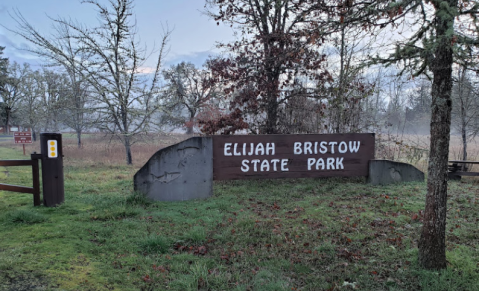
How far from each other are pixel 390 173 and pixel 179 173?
6.16 m

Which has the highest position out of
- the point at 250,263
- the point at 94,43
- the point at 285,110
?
the point at 94,43

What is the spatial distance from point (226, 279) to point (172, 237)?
1531 mm

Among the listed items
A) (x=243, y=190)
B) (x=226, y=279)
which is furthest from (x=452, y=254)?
(x=243, y=190)

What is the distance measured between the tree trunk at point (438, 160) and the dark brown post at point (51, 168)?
6466 millimetres

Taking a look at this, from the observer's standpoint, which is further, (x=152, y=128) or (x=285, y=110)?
(x=152, y=128)

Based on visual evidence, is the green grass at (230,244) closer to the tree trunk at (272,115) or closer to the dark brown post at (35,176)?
the dark brown post at (35,176)

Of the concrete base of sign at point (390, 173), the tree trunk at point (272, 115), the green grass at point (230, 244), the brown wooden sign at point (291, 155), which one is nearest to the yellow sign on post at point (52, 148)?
the green grass at point (230, 244)

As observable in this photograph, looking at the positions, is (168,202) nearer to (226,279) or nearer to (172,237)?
(172,237)

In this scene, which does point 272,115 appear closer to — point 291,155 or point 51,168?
point 291,155

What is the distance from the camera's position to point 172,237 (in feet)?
15.2

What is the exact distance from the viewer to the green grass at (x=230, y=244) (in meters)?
3.33

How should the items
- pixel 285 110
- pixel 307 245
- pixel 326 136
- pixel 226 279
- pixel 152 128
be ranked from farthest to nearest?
pixel 152 128, pixel 285 110, pixel 326 136, pixel 307 245, pixel 226 279

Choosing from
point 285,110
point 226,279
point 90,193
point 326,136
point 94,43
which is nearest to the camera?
point 226,279

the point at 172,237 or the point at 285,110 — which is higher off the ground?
the point at 285,110
